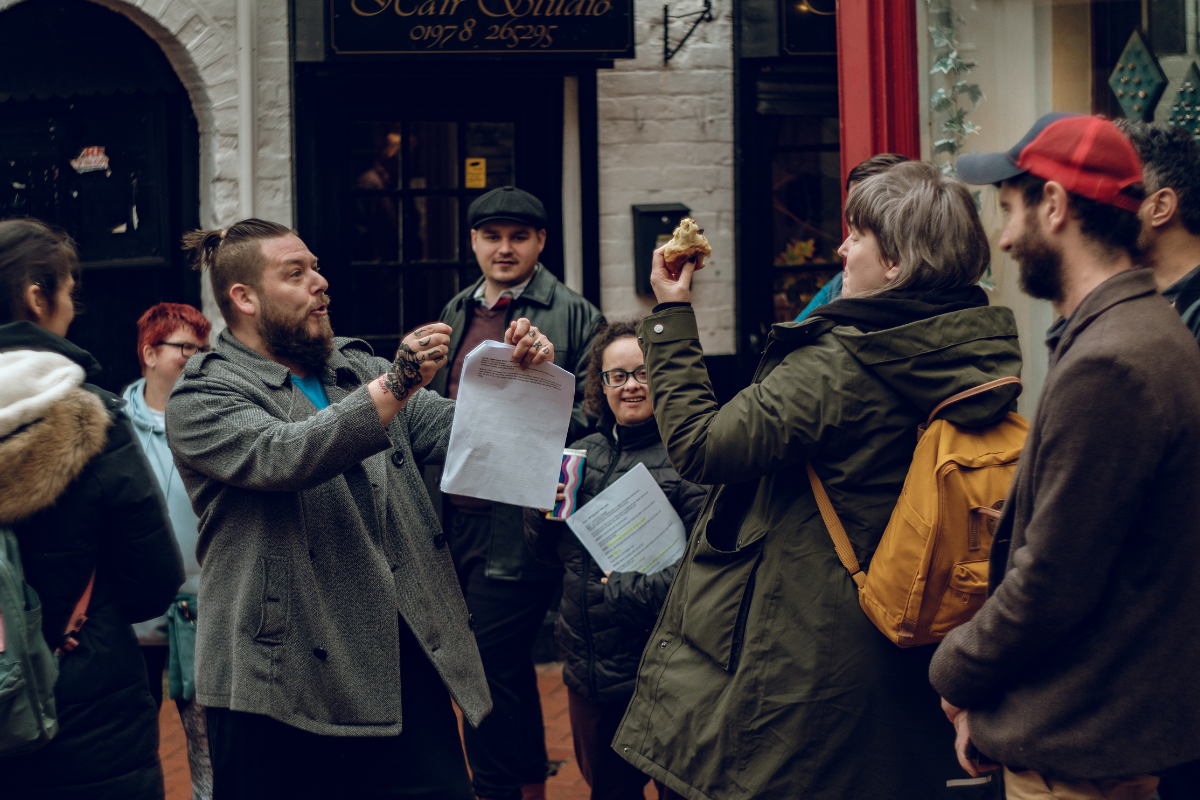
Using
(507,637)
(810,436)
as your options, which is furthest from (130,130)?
(810,436)

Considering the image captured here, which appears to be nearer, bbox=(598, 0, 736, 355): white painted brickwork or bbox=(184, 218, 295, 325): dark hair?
bbox=(184, 218, 295, 325): dark hair

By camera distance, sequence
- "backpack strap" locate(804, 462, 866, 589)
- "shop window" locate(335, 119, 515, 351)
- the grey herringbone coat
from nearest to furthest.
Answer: "backpack strap" locate(804, 462, 866, 589) → the grey herringbone coat → "shop window" locate(335, 119, 515, 351)

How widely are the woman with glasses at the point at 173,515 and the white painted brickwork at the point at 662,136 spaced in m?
2.30

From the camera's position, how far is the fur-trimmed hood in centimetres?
250

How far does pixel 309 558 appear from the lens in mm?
2678

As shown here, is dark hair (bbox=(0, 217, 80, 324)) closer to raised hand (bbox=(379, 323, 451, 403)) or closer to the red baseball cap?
raised hand (bbox=(379, 323, 451, 403))

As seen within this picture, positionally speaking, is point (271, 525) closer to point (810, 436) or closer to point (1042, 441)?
point (810, 436)

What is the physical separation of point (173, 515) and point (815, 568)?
7.80 ft

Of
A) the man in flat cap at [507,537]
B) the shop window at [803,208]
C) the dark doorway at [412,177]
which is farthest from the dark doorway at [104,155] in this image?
the shop window at [803,208]

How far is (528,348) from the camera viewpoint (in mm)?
2777

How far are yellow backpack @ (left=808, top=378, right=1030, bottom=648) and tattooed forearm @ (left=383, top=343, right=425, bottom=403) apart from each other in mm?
1046

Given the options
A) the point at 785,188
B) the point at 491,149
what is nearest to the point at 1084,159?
the point at 785,188

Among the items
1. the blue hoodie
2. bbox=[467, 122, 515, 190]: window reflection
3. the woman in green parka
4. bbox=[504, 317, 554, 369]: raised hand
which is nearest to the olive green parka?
the woman in green parka

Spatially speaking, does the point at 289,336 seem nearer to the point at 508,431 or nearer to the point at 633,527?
the point at 508,431
